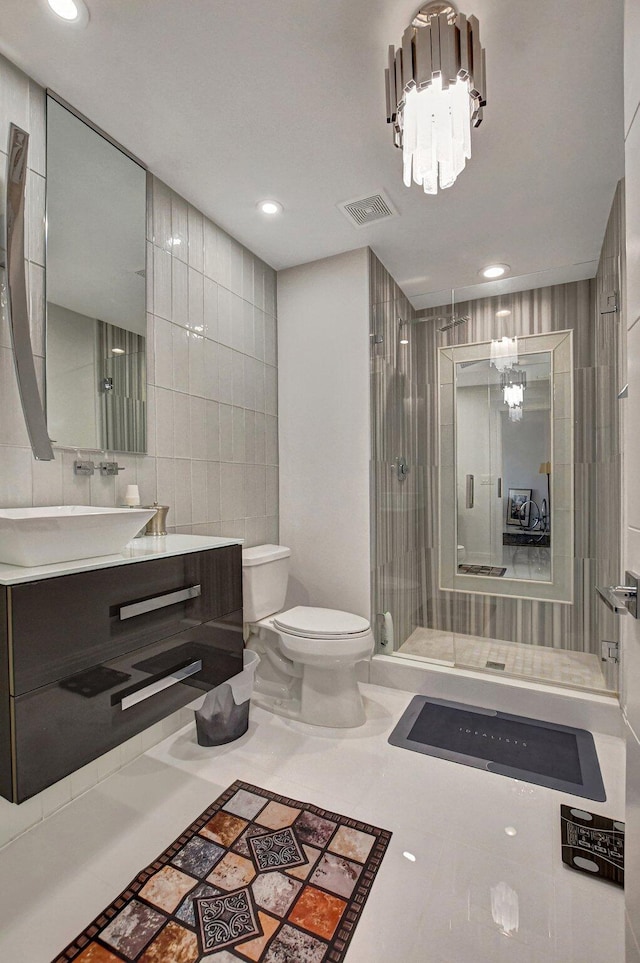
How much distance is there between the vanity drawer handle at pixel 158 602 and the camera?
51.8 inches

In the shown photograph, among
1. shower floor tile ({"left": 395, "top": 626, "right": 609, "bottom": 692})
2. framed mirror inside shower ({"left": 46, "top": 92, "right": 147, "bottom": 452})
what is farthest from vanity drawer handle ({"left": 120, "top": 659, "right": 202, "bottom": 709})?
shower floor tile ({"left": 395, "top": 626, "right": 609, "bottom": 692})

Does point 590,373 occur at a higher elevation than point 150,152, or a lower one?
lower

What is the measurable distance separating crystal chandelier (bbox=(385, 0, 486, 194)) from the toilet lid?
176 centimetres

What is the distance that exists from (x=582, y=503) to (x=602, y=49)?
1.97 meters

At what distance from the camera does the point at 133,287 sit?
1.89 m

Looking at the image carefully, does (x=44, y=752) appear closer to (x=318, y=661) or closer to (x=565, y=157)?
(x=318, y=661)

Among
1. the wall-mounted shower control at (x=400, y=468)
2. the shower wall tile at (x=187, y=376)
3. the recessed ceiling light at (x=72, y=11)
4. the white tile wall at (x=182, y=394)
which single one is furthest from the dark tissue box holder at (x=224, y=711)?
the recessed ceiling light at (x=72, y=11)

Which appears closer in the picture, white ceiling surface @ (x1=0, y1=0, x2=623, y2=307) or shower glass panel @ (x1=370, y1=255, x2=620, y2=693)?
white ceiling surface @ (x1=0, y1=0, x2=623, y2=307)

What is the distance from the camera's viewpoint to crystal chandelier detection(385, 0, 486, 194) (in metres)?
1.29

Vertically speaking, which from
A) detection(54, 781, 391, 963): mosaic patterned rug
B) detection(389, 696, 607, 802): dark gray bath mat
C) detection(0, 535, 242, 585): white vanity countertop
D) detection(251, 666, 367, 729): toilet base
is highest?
detection(0, 535, 242, 585): white vanity countertop

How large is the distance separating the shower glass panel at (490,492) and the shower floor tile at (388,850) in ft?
2.39

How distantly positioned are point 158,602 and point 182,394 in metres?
1.07

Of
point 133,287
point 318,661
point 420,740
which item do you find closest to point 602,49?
point 133,287

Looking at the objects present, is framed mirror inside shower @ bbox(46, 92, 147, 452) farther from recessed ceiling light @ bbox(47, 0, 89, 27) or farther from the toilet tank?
the toilet tank
